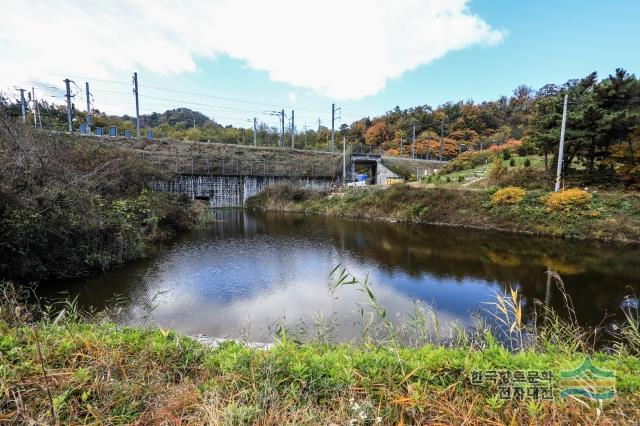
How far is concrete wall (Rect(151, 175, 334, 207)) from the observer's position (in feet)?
84.1

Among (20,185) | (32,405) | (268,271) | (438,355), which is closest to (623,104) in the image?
(268,271)

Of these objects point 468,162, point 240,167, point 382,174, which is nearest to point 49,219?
point 240,167

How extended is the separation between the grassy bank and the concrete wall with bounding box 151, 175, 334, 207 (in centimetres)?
327

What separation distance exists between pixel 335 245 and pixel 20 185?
33.3ft

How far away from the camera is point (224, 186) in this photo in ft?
92.2

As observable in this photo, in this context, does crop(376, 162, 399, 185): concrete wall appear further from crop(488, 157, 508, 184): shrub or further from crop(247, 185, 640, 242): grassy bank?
crop(488, 157, 508, 184): shrub

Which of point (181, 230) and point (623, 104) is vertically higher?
point (623, 104)

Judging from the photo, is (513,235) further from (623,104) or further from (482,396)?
(482,396)

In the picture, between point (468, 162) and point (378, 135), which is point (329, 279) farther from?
point (378, 135)

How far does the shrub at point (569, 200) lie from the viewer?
1523 cm

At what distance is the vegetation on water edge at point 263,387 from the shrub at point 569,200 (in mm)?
15916

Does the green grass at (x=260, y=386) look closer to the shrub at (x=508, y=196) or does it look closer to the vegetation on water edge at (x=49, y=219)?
the vegetation on water edge at (x=49, y=219)

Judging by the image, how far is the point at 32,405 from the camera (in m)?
2.05

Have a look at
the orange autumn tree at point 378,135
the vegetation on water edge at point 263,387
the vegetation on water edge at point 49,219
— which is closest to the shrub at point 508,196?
the vegetation on water edge at point 263,387
